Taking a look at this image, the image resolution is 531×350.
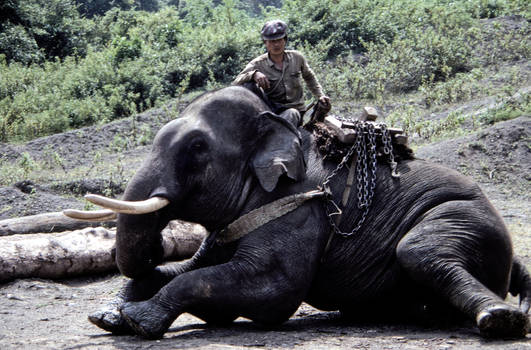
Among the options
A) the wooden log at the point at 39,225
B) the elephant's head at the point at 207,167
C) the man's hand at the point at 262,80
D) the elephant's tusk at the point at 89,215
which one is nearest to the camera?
the elephant's tusk at the point at 89,215

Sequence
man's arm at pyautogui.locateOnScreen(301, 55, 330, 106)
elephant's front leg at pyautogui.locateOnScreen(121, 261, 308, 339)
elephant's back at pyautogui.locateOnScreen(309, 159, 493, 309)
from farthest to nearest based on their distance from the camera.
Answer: man's arm at pyautogui.locateOnScreen(301, 55, 330, 106), elephant's back at pyautogui.locateOnScreen(309, 159, 493, 309), elephant's front leg at pyautogui.locateOnScreen(121, 261, 308, 339)

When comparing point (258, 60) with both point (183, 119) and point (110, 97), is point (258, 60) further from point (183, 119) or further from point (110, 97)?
point (110, 97)

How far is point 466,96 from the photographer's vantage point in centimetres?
1683

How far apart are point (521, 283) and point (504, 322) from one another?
1.29 m

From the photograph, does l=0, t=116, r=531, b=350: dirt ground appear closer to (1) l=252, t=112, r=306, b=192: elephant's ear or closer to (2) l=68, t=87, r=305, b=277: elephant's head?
(2) l=68, t=87, r=305, b=277: elephant's head

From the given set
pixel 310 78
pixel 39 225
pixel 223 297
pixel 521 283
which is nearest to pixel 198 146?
pixel 223 297

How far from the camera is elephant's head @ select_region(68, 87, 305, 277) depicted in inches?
219

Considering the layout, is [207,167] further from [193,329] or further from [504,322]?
[504,322]

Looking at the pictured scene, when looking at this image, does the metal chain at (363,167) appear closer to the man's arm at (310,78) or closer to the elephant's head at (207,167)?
the elephant's head at (207,167)

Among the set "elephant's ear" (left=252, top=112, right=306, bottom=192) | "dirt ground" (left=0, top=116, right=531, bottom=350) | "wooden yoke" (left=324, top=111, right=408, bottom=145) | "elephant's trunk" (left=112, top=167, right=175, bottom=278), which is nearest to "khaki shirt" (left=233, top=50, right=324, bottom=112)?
"wooden yoke" (left=324, top=111, right=408, bottom=145)

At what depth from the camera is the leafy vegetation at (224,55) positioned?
18188 mm

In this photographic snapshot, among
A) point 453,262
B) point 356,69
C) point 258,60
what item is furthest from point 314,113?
point 356,69

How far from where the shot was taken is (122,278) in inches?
324

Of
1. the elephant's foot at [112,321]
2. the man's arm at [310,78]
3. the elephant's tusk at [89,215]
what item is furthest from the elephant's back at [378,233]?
the elephant's tusk at [89,215]
